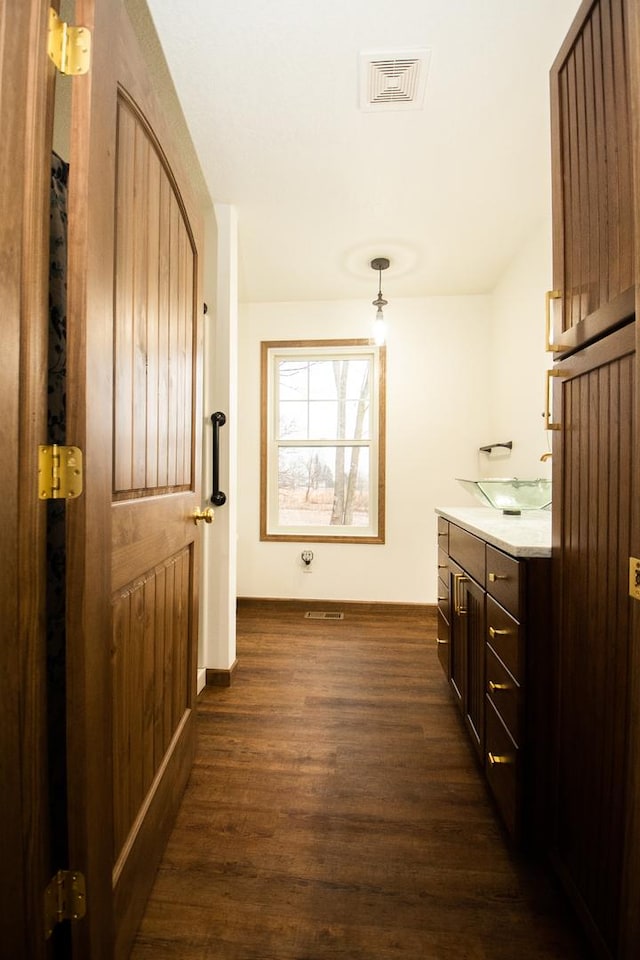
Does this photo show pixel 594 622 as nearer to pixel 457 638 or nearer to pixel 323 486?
pixel 457 638

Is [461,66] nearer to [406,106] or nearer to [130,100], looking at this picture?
[406,106]

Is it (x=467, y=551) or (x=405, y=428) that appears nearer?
(x=467, y=551)

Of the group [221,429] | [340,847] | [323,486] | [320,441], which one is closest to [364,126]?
[221,429]

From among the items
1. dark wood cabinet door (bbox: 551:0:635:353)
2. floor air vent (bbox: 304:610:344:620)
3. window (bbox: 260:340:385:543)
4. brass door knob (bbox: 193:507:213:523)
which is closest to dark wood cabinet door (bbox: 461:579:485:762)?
dark wood cabinet door (bbox: 551:0:635:353)

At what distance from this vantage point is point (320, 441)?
3381mm

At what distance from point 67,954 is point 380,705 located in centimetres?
144

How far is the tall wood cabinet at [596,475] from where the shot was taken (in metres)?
0.75

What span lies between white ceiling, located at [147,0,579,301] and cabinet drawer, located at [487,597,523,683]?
1.88m

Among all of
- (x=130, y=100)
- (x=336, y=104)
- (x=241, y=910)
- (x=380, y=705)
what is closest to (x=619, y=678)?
(x=241, y=910)

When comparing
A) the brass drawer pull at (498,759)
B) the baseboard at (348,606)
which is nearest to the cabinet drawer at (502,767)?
the brass drawer pull at (498,759)

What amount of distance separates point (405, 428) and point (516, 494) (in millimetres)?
1551

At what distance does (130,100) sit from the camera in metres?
0.87

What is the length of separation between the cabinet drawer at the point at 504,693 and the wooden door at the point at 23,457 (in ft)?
3.62

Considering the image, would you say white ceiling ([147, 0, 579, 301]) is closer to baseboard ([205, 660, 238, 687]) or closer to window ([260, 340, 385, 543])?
window ([260, 340, 385, 543])
